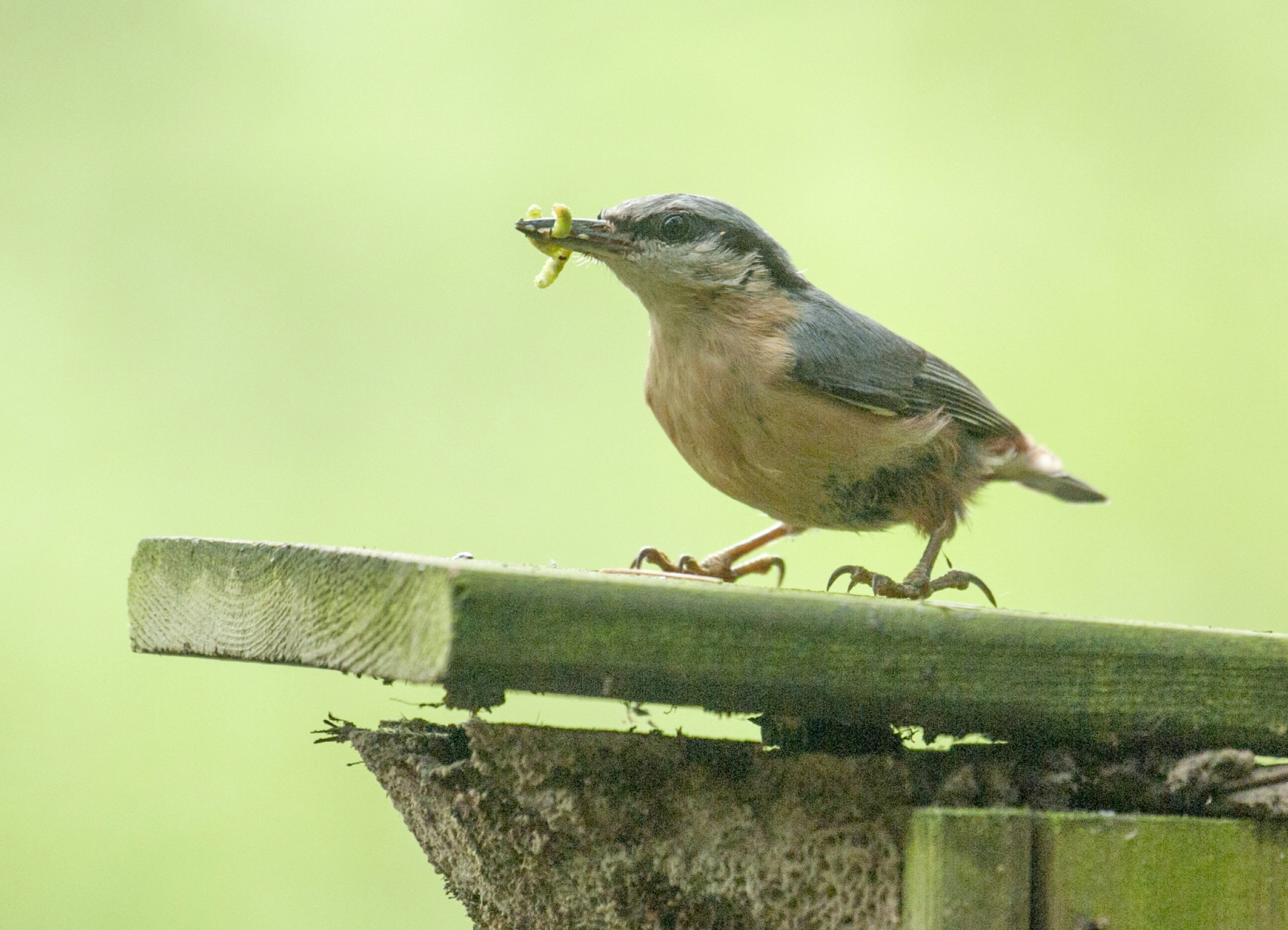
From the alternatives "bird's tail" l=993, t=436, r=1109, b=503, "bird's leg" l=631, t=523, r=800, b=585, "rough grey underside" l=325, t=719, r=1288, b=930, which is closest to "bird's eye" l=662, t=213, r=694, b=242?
"bird's leg" l=631, t=523, r=800, b=585

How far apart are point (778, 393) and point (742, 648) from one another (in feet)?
4.25

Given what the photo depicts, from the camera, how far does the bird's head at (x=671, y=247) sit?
10.1 ft

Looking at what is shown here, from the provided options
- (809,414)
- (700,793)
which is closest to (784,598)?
(700,793)

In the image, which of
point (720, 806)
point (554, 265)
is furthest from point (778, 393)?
point (720, 806)

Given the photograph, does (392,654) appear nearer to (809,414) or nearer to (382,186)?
(809,414)

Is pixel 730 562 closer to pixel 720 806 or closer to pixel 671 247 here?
pixel 671 247

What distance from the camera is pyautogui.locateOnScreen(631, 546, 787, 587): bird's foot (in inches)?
123

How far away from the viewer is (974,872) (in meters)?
1.62

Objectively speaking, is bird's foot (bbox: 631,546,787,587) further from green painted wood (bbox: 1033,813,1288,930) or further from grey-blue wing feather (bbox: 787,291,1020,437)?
green painted wood (bbox: 1033,813,1288,930)

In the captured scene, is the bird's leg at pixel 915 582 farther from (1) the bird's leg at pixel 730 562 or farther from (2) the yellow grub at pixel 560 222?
(2) the yellow grub at pixel 560 222

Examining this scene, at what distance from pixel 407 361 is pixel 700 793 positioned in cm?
328

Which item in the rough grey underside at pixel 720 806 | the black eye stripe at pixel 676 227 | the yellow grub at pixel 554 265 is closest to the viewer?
the rough grey underside at pixel 720 806

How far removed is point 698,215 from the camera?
124 inches

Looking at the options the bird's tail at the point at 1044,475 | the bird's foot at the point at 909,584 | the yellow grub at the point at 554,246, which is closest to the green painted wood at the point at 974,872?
the bird's foot at the point at 909,584
